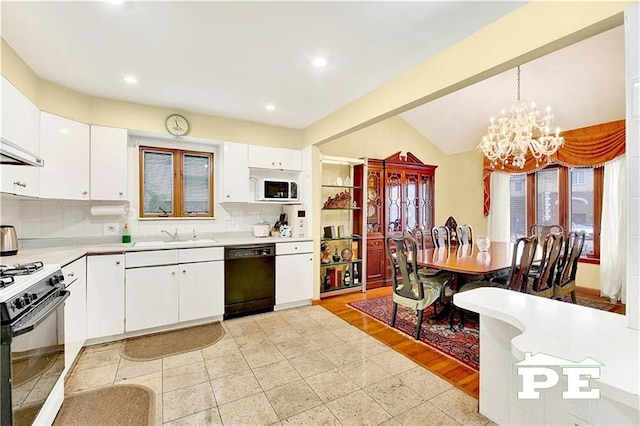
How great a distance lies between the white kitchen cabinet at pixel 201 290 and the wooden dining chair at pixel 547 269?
3.40 m

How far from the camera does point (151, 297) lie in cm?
304

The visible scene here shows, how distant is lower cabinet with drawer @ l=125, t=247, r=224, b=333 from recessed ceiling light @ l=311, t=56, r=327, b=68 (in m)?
2.21

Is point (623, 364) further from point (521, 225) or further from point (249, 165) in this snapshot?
point (521, 225)

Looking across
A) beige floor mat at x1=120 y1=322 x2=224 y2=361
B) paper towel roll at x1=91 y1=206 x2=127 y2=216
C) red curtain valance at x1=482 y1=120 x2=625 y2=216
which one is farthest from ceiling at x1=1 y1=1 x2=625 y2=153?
beige floor mat at x1=120 y1=322 x2=224 y2=361

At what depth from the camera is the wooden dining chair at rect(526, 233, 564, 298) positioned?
9.71 ft

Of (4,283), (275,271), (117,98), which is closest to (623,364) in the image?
(4,283)

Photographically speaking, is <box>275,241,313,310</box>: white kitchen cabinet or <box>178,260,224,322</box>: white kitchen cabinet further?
<box>275,241,313,310</box>: white kitchen cabinet

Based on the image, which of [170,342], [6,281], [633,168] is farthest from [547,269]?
[6,281]

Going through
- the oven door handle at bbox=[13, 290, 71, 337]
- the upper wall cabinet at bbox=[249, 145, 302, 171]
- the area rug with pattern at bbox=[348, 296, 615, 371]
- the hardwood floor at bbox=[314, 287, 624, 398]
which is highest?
the upper wall cabinet at bbox=[249, 145, 302, 171]

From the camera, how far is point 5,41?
6.95 feet

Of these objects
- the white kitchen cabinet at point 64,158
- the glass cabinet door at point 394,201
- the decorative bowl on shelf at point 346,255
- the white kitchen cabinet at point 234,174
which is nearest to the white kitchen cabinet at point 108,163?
the white kitchen cabinet at point 64,158

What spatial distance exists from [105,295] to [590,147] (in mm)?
6432

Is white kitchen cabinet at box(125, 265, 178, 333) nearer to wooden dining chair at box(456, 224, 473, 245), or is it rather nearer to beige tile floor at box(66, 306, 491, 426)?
beige tile floor at box(66, 306, 491, 426)

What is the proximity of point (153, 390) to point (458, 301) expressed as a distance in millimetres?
2219
